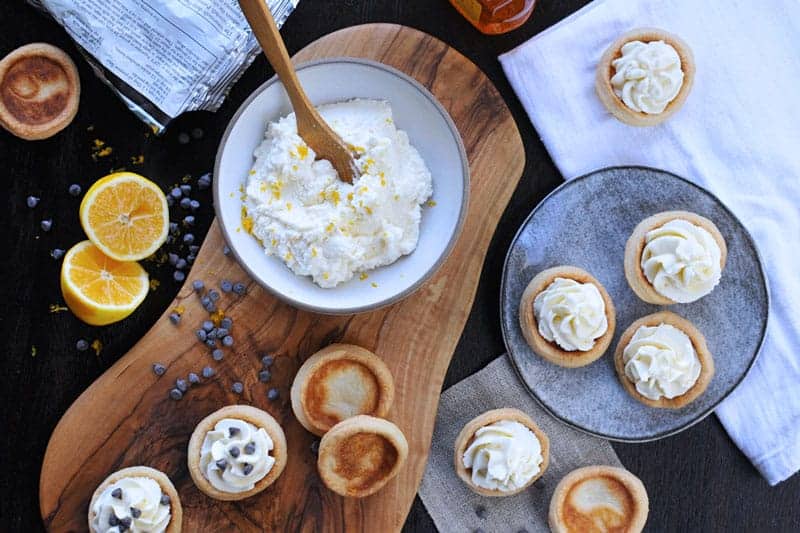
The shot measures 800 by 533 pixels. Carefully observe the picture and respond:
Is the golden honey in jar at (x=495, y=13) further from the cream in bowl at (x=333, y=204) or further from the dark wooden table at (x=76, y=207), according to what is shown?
the cream in bowl at (x=333, y=204)

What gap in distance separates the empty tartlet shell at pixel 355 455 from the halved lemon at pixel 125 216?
3.12ft

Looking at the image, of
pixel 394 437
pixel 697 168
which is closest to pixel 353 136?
pixel 394 437

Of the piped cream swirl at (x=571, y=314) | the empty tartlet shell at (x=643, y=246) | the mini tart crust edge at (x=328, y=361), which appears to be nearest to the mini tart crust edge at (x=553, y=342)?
the piped cream swirl at (x=571, y=314)

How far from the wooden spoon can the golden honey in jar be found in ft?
2.56

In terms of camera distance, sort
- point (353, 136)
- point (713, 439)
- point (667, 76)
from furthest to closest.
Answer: point (713, 439), point (667, 76), point (353, 136)

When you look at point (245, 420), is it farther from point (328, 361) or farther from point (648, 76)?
point (648, 76)

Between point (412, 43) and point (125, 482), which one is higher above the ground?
point (412, 43)

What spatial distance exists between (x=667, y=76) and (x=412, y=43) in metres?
0.93

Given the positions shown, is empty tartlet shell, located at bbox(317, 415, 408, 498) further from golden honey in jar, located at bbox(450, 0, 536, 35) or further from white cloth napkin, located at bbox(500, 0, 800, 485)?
golden honey in jar, located at bbox(450, 0, 536, 35)

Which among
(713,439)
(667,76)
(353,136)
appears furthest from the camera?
(713,439)

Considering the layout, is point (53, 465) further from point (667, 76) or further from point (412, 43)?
point (667, 76)

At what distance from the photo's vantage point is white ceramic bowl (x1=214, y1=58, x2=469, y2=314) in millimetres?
2652

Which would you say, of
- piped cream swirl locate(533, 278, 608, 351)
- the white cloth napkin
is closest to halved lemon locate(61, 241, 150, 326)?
piped cream swirl locate(533, 278, 608, 351)

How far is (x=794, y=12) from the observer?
118 inches
